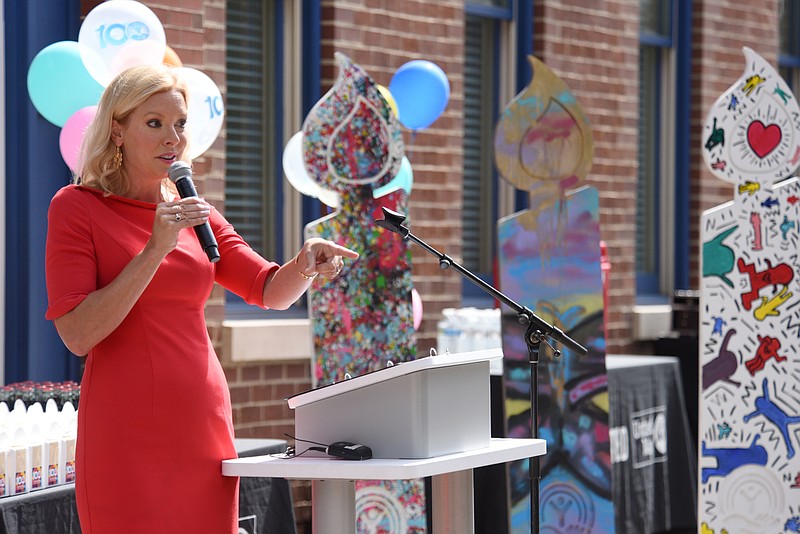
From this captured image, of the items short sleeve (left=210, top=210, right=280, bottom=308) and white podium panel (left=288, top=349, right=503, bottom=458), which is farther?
short sleeve (left=210, top=210, right=280, bottom=308)

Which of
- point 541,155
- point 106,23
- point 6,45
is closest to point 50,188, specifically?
point 6,45

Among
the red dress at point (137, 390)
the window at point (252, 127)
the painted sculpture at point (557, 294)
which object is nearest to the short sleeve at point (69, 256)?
the red dress at point (137, 390)

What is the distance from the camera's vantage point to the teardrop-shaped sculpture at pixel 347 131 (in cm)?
443

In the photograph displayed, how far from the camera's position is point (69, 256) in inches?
92.7

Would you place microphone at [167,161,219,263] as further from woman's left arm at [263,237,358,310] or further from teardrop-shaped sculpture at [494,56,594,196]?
teardrop-shaped sculpture at [494,56,594,196]

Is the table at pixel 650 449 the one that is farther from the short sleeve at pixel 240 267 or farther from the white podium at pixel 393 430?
the short sleeve at pixel 240 267

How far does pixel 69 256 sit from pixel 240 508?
177 cm

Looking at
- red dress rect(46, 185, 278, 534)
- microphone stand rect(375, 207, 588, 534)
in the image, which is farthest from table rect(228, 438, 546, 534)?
microphone stand rect(375, 207, 588, 534)

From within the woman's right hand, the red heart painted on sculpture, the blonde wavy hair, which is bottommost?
the woman's right hand

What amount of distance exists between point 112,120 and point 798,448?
116 inches

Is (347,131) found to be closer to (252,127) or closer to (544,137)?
(544,137)

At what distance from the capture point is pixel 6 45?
4.49 metres

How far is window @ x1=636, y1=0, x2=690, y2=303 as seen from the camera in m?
7.87

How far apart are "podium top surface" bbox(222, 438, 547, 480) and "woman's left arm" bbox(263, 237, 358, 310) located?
33 centimetres
